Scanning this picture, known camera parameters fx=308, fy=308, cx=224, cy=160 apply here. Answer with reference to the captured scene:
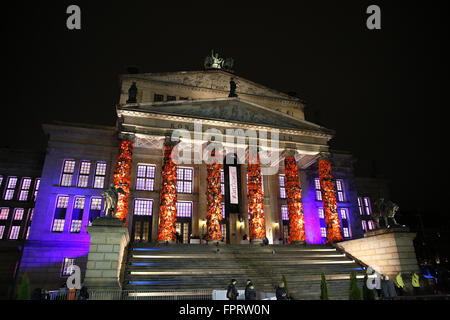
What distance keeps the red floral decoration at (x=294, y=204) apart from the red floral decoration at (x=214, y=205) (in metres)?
6.99

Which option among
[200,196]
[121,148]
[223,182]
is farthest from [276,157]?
[121,148]

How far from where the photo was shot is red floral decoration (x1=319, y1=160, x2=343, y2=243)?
28.4 m

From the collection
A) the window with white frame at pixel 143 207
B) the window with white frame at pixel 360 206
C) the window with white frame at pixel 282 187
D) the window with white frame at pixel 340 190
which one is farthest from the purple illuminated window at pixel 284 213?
the window with white frame at pixel 143 207

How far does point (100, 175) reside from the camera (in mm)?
31656

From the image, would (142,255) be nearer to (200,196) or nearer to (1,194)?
(200,196)

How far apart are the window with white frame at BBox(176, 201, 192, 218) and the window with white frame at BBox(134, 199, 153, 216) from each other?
2.82 metres

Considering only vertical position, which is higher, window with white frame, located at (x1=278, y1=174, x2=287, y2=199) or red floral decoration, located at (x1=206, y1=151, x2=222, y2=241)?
window with white frame, located at (x1=278, y1=174, x2=287, y2=199)

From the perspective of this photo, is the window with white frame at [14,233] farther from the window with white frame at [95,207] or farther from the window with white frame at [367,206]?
the window with white frame at [367,206]

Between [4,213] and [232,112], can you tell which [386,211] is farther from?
[4,213]

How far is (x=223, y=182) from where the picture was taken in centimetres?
3388

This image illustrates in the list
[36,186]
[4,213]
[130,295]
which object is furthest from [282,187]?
[4,213]

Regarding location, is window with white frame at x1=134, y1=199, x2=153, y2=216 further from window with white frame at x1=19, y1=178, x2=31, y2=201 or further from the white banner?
window with white frame at x1=19, y1=178, x2=31, y2=201

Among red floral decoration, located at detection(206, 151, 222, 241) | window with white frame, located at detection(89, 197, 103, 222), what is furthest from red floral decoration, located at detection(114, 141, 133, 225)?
red floral decoration, located at detection(206, 151, 222, 241)

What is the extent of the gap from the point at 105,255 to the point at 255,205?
49.4ft
